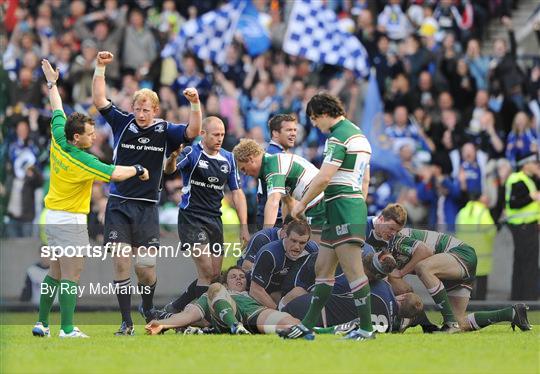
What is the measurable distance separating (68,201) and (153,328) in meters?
1.53

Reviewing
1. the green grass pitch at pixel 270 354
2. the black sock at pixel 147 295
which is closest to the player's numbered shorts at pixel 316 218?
the green grass pitch at pixel 270 354

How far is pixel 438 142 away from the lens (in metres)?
22.5

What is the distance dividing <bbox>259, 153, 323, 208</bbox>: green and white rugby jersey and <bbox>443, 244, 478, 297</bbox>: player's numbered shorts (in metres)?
1.57

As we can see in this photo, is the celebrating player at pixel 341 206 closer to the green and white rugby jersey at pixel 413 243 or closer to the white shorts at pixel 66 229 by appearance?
the green and white rugby jersey at pixel 413 243

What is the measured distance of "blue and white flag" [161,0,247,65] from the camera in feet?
79.7

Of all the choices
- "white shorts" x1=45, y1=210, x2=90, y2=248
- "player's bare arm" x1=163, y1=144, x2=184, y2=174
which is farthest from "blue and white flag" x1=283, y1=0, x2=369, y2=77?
"white shorts" x1=45, y1=210, x2=90, y2=248

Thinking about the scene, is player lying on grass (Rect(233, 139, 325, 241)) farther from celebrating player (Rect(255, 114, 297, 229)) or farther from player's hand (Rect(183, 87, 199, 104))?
player's hand (Rect(183, 87, 199, 104))

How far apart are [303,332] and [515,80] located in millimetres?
11421

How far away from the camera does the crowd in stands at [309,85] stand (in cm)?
2128

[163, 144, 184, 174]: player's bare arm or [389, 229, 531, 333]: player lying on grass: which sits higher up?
[163, 144, 184, 174]: player's bare arm

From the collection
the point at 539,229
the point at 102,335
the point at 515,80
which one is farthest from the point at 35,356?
the point at 515,80

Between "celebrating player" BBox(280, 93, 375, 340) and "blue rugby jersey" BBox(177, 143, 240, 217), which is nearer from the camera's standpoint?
"celebrating player" BBox(280, 93, 375, 340)

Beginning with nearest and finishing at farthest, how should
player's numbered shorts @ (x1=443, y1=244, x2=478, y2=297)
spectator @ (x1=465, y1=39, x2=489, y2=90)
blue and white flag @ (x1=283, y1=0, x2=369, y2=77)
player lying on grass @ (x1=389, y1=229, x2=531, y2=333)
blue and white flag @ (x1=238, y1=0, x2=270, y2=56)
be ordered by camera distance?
1. player lying on grass @ (x1=389, y1=229, x2=531, y2=333)
2. player's numbered shorts @ (x1=443, y1=244, x2=478, y2=297)
3. spectator @ (x1=465, y1=39, x2=489, y2=90)
4. blue and white flag @ (x1=283, y1=0, x2=369, y2=77)
5. blue and white flag @ (x1=238, y1=0, x2=270, y2=56)

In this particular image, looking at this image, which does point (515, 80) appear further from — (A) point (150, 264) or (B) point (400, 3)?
(A) point (150, 264)
